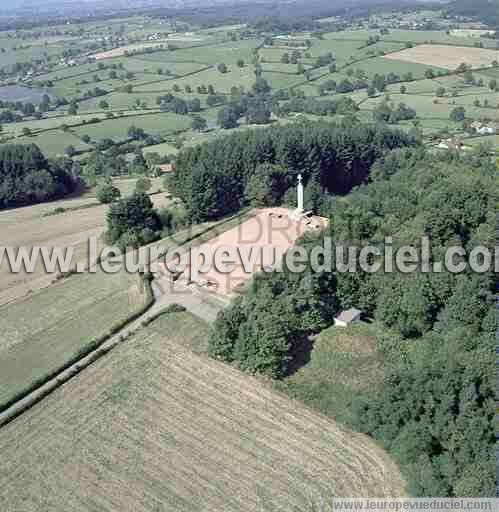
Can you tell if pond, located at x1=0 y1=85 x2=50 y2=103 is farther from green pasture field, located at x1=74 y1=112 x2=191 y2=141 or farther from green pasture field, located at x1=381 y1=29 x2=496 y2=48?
green pasture field, located at x1=381 y1=29 x2=496 y2=48

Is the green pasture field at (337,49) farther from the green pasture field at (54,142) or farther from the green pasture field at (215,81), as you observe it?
the green pasture field at (54,142)

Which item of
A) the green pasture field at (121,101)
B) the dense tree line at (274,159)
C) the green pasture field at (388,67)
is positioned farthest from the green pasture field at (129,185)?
the green pasture field at (388,67)

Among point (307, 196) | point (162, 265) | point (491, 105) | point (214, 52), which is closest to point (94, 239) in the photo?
point (162, 265)

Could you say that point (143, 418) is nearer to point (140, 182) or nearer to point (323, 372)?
A: point (323, 372)

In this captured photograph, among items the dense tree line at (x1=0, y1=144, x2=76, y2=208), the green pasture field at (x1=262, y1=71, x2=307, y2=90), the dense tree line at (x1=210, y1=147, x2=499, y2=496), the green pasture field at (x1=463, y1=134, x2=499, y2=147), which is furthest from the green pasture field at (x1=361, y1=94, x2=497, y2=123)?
the dense tree line at (x1=0, y1=144, x2=76, y2=208)

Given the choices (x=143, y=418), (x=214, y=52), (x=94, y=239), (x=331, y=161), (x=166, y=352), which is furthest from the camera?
(x=214, y=52)

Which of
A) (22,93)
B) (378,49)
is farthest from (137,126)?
(378,49)
